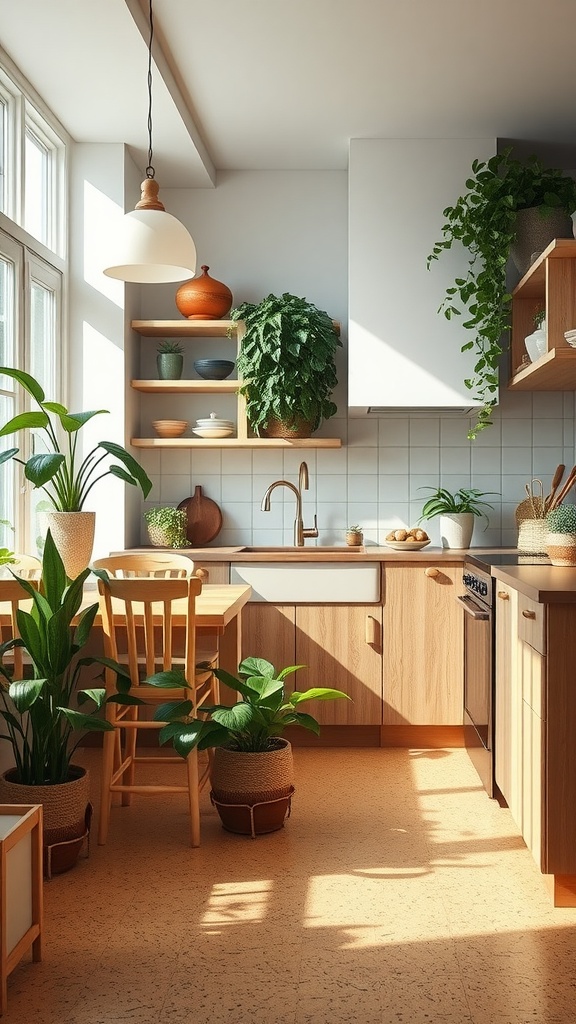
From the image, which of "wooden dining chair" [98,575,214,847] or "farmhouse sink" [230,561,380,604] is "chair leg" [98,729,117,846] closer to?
"wooden dining chair" [98,575,214,847]

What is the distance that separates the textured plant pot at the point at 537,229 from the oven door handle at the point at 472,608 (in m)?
1.62

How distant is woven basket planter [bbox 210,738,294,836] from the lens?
3.16 m

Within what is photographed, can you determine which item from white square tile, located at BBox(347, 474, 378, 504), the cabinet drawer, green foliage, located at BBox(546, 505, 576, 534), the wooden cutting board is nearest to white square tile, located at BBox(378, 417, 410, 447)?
white square tile, located at BBox(347, 474, 378, 504)

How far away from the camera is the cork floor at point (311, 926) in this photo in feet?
6.88

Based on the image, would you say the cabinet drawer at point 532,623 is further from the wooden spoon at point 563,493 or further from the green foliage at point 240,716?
the wooden spoon at point 563,493

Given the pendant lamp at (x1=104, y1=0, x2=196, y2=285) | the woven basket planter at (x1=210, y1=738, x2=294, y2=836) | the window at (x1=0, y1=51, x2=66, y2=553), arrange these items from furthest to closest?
the window at (x1=0, y1=51, x2=66, y2=553) < the woven basket planter at (x1=210, y1=738, x2=294, y2=836) < the pendant lamp at (x1=104, y1=0, x2=196, y2=285)

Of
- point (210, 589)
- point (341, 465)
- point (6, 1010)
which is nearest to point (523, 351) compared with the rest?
point (341, 465)

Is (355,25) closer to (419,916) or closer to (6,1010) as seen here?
(419,916)

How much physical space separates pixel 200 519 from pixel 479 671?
179cm

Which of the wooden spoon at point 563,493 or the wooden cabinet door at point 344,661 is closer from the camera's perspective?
the wooden spoon at point 563,493

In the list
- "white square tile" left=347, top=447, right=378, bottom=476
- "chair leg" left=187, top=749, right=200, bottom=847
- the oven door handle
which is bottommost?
"chair leg" left=187, top=749, right=200, bottom=847

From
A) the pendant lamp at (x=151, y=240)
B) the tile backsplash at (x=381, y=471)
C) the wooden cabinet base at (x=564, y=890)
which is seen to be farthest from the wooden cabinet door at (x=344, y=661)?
the pendant lamp at (x=151, y=240)

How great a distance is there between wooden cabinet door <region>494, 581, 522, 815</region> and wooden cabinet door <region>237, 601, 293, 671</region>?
1.22 metres

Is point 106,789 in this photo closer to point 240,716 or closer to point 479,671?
point 240,716
